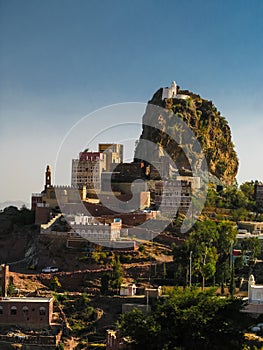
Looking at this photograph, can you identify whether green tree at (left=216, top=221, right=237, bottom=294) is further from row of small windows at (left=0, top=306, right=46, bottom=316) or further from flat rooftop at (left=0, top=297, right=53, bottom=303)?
row of small windows at (left=0, top=306, right=46, bottom=316)

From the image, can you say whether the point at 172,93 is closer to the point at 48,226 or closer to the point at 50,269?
the point at 48,226

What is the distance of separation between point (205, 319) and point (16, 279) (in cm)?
1761

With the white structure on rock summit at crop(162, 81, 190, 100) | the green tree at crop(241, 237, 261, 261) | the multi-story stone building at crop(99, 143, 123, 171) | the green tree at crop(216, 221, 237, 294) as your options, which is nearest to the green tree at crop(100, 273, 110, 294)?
the green tree at crop(216, 221, 237, 294)

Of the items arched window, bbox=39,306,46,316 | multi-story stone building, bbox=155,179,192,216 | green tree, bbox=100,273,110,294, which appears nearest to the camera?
arched window, bbox=39,306,46,316

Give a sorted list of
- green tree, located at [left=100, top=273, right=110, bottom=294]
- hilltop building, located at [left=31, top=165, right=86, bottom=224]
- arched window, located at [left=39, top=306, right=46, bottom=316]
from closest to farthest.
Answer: arched window, located at [left=39, top=306, right=46, bottom=316] → green tree, located at [left=100, top=273, right=110, bottom=294] → hilltop building, located at [left=31, top=165, right=86, bottom=224]

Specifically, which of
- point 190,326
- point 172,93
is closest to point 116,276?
point 190,326

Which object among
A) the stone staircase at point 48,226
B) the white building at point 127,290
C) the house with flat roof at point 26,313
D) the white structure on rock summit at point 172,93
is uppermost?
the white structure on rock summit at point 172,93

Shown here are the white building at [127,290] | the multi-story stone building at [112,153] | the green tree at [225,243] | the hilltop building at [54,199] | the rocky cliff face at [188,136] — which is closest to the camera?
the white building at [127,290]

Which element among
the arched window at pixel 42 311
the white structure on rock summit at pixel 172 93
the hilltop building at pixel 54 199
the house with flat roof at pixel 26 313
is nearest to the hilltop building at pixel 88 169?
the hilltop building at pixel 54 199

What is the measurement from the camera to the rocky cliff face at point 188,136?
6128cm

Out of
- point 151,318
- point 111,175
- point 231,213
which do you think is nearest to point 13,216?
point 111,175

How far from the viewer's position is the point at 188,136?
62.7 metres

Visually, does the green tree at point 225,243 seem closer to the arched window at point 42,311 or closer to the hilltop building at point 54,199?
the arched window at point 42,311

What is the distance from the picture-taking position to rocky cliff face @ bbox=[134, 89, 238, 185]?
61.3m
